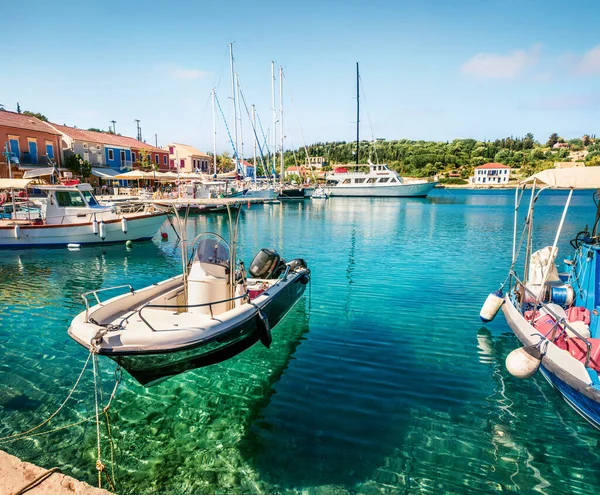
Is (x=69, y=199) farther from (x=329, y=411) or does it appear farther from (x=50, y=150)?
(x=50, y=150)

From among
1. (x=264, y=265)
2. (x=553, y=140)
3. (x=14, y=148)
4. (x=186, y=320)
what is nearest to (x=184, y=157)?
(x=14, y=148)

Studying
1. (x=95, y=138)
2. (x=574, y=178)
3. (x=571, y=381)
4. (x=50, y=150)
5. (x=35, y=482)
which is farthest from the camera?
(x=95, y=138)

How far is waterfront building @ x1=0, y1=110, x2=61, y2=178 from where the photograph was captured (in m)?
33.2

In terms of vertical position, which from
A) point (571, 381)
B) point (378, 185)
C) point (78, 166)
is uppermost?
point (78, 166)

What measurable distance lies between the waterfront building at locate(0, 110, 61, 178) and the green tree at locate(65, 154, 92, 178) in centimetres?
98

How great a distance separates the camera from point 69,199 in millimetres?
19688

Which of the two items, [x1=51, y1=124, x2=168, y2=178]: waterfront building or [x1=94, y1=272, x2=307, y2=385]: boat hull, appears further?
[x1=51, y1=124, x2=168, y2=178]: waterfront building

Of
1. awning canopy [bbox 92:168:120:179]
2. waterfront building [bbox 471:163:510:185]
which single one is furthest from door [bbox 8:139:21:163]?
waterfront building [bbox 471:163:510:185]

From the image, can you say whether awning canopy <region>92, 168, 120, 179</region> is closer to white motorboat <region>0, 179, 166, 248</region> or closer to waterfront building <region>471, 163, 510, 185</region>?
white motorboat <region>0, 179, 166, 248</region>

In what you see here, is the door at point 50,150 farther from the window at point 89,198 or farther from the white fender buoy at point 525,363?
the white fender buoy at point 525,363

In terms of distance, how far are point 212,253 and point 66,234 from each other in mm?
16426

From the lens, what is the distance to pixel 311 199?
63781mm

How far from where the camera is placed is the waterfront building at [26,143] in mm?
33156

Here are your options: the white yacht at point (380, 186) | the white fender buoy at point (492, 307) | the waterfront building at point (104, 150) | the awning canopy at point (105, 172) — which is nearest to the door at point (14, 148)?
the waterfront building at point (104, 150)
